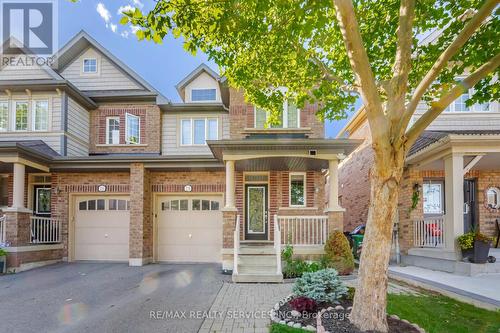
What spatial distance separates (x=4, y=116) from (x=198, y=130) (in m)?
7.26

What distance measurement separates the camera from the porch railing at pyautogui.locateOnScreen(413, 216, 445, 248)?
30.5ft

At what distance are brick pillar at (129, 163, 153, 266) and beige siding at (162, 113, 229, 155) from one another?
189 centimetres

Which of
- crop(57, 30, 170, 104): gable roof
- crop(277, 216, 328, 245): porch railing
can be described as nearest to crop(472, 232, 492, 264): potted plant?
crop(277, 216, 328, 245): porch railing

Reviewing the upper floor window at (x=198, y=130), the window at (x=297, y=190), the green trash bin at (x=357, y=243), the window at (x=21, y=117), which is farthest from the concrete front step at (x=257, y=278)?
the window at (x=21, y=117)

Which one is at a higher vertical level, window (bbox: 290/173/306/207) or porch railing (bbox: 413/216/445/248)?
window (bbox: 290/173/306/207)

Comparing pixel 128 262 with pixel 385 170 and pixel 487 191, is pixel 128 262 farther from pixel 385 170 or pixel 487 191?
pixel 487 191

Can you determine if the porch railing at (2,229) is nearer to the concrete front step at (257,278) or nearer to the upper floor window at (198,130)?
the upper floor window at (198,130)

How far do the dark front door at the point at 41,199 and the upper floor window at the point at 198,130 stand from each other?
5369mm

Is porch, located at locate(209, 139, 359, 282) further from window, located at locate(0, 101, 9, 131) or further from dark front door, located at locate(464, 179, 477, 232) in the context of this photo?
window, located at locate(0, 101, 9, 131)

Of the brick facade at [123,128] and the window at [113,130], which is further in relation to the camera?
the window at [113,130]

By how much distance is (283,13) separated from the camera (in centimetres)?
585

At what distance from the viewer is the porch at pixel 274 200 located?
8.88 meters

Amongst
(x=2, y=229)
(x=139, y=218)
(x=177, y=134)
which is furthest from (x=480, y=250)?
(x=2, y=229)

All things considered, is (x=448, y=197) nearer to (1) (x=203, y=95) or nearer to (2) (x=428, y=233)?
(2) (x=428, y=233)
